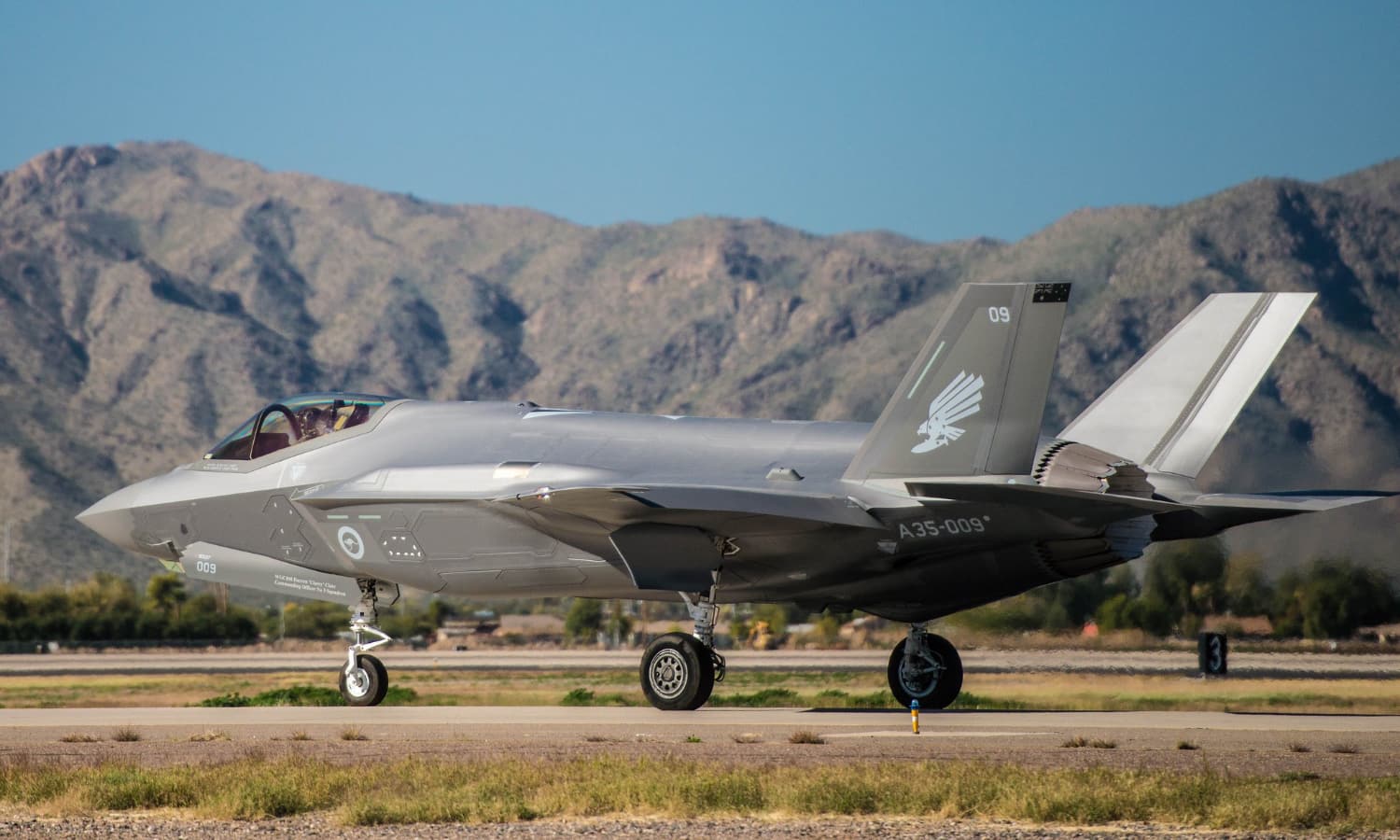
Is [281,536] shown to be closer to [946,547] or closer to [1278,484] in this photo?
[946,547]

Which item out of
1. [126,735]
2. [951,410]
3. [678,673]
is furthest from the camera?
[678,673]

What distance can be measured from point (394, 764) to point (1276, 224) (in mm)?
133930

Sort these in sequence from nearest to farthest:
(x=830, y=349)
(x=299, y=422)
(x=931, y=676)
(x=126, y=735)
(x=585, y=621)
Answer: (x=126, y=735)
(x=931, y=676)
(x=299, y=422)
(x=585, y=621)
(x=830, y=349)

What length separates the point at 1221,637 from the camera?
2773 cm

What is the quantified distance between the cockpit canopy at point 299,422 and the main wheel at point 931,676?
819cm

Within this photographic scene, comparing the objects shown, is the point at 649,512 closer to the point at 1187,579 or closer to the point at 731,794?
the point at 731,794

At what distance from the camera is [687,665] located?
2023cm

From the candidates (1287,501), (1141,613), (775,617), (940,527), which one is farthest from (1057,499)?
(775,617)

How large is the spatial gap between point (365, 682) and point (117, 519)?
4.64 metres

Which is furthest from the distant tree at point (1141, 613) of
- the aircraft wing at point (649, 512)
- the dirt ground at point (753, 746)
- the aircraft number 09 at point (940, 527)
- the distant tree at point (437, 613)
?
the distant tree at point (437, 613)

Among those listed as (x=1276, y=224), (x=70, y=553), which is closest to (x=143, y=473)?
(x=70, y=553)

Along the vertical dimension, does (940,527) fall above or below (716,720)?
above

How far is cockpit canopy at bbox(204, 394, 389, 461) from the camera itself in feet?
76.0

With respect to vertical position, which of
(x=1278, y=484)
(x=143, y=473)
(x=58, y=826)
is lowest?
(x=58, y=826)
